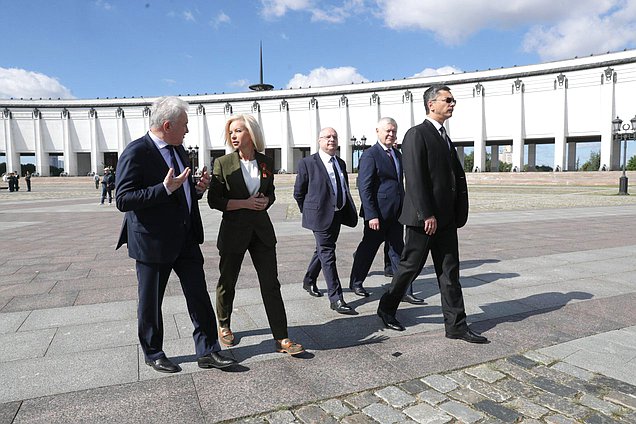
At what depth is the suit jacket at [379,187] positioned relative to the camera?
4.89 metres

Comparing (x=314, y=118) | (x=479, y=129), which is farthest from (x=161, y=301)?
(x=314, y=118)

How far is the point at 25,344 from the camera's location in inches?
139

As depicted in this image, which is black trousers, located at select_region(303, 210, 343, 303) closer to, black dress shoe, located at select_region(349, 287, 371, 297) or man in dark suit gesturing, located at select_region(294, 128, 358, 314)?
man in dark suit gesturing, located at select_region(294, 128, 358, 314)

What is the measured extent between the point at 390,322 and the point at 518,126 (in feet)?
193

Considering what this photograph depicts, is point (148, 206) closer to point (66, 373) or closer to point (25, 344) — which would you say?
point (66, 373)

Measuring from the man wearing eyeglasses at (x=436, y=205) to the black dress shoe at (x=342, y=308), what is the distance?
61cm

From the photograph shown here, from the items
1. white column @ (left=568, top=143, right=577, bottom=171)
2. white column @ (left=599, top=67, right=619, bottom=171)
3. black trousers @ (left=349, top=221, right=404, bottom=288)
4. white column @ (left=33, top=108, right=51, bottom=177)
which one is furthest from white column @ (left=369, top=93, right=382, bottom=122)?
black trousers @ (left=349, top=221, right=404, bottom=288)

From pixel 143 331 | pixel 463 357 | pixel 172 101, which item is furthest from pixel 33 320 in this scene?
pixel 463 357

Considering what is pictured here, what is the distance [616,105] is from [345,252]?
54.5 m

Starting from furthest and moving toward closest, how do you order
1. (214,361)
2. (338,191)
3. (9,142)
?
1. (9,142)
2. (338,191)
3. (214,361)

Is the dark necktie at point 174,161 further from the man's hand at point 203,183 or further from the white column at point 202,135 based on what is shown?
the white column at point 202,135

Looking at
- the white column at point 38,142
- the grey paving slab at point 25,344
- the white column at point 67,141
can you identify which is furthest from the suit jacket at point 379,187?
the white column at point 38,142

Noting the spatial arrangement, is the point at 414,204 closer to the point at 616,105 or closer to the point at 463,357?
the point at 463,357

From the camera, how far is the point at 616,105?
49.9 metres
